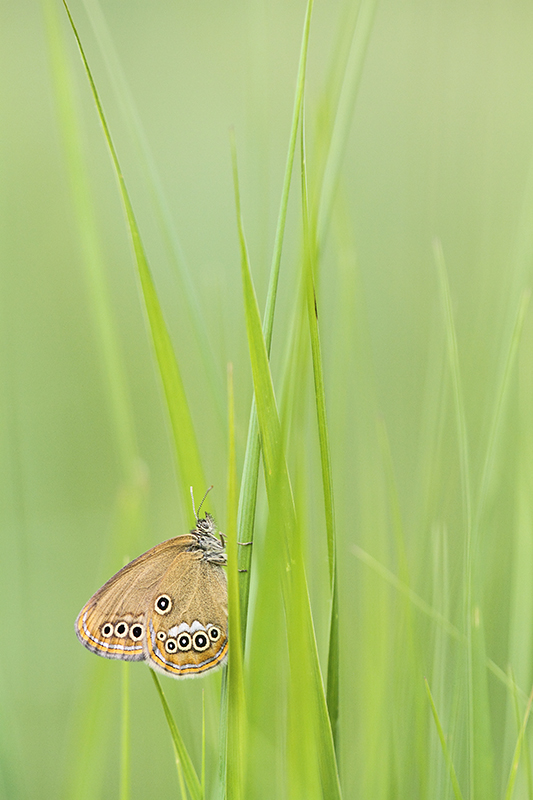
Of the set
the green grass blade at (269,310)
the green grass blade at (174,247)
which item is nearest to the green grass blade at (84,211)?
the green grass blade at (174,247)

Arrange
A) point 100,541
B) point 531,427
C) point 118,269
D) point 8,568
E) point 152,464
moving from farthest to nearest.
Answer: point 118,269
point 152,464
point 100,541
point 8,568
point 531,427

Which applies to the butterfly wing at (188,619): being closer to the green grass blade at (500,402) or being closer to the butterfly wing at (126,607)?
the butterfly wing at (126,607)

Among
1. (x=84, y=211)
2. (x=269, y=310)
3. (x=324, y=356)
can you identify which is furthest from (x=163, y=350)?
(x=324, y=356)

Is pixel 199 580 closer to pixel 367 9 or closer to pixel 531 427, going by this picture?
pixel 531 427

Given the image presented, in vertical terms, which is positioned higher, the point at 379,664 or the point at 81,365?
the point at 81,365

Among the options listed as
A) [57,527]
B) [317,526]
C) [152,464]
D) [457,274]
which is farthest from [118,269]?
[317,526]

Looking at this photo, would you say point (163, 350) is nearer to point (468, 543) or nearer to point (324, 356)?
Answer: point (468, 543)

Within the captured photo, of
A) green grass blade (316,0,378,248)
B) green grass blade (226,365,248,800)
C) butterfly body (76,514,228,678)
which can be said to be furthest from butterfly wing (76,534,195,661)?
green grass blade (316,0,378,248)

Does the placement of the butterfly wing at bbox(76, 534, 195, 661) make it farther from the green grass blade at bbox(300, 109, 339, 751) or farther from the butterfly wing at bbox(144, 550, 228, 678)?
the green grass blade at bbox(300, 109, 339, 751)
